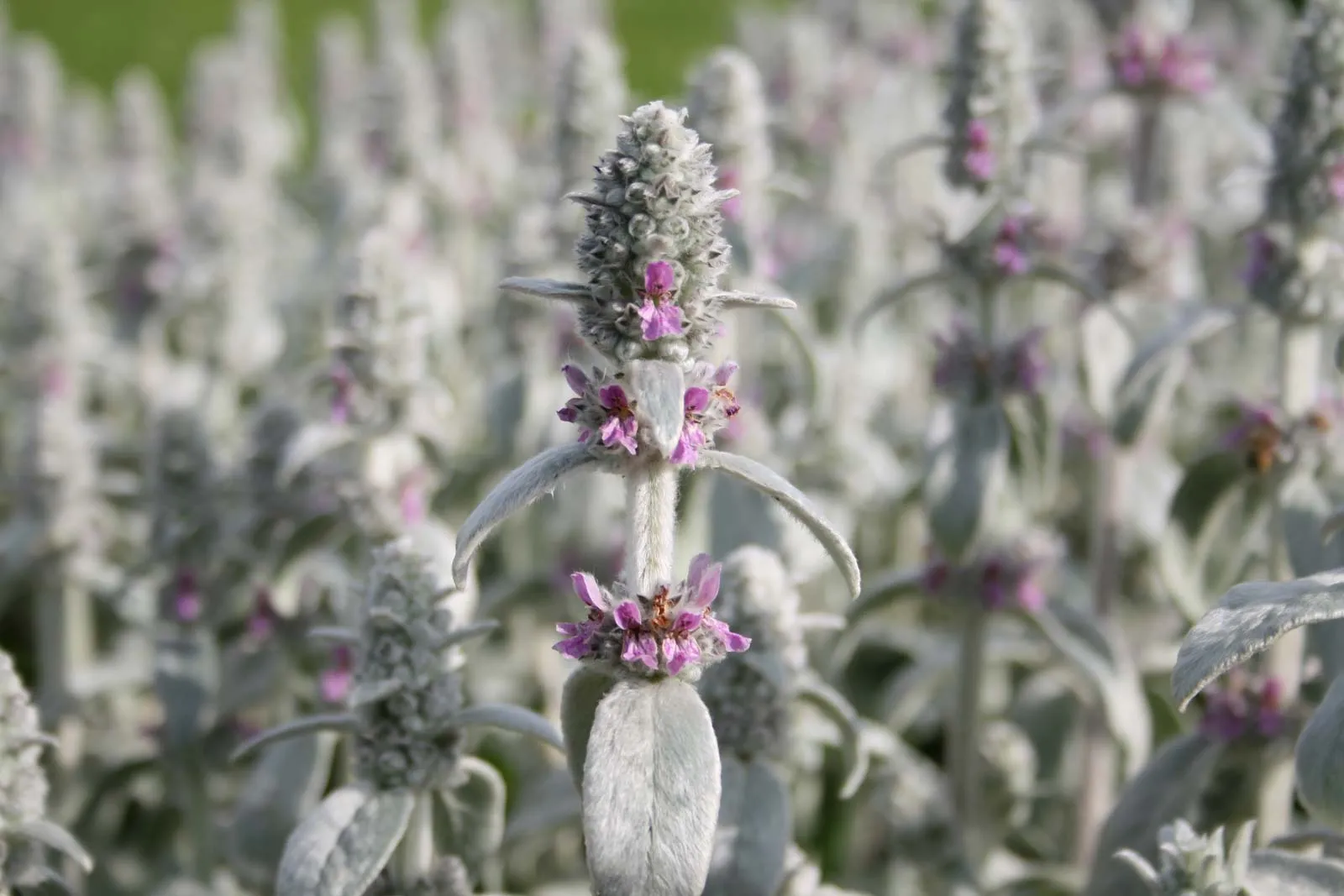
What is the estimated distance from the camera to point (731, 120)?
4.32m

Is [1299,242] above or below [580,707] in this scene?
above

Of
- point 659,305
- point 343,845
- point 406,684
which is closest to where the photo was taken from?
point 659,305

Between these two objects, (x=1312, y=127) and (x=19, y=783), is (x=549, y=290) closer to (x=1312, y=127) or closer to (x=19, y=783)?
(x=19, y=783)

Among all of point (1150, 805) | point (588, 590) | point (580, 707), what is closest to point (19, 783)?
point (580, 707)

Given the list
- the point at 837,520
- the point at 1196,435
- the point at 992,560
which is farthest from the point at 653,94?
the point at 992,560

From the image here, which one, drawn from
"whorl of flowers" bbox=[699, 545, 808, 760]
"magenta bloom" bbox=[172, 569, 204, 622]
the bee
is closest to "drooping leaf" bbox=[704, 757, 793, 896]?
"whorl of flowers" bbox=[699, 545, 808, 760]

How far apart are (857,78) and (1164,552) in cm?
556

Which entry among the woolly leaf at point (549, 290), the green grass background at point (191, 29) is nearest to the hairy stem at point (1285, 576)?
the woolly leaf at point (549, 290)

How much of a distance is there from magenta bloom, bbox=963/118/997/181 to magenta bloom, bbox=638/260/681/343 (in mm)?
1886

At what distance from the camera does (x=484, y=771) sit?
10.1 feet

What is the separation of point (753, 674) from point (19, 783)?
1.51 metres

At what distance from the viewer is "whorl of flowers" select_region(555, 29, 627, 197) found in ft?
16.9

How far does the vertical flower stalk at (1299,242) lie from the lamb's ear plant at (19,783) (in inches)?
107

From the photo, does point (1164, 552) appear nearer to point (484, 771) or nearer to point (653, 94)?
point (484, 771)
